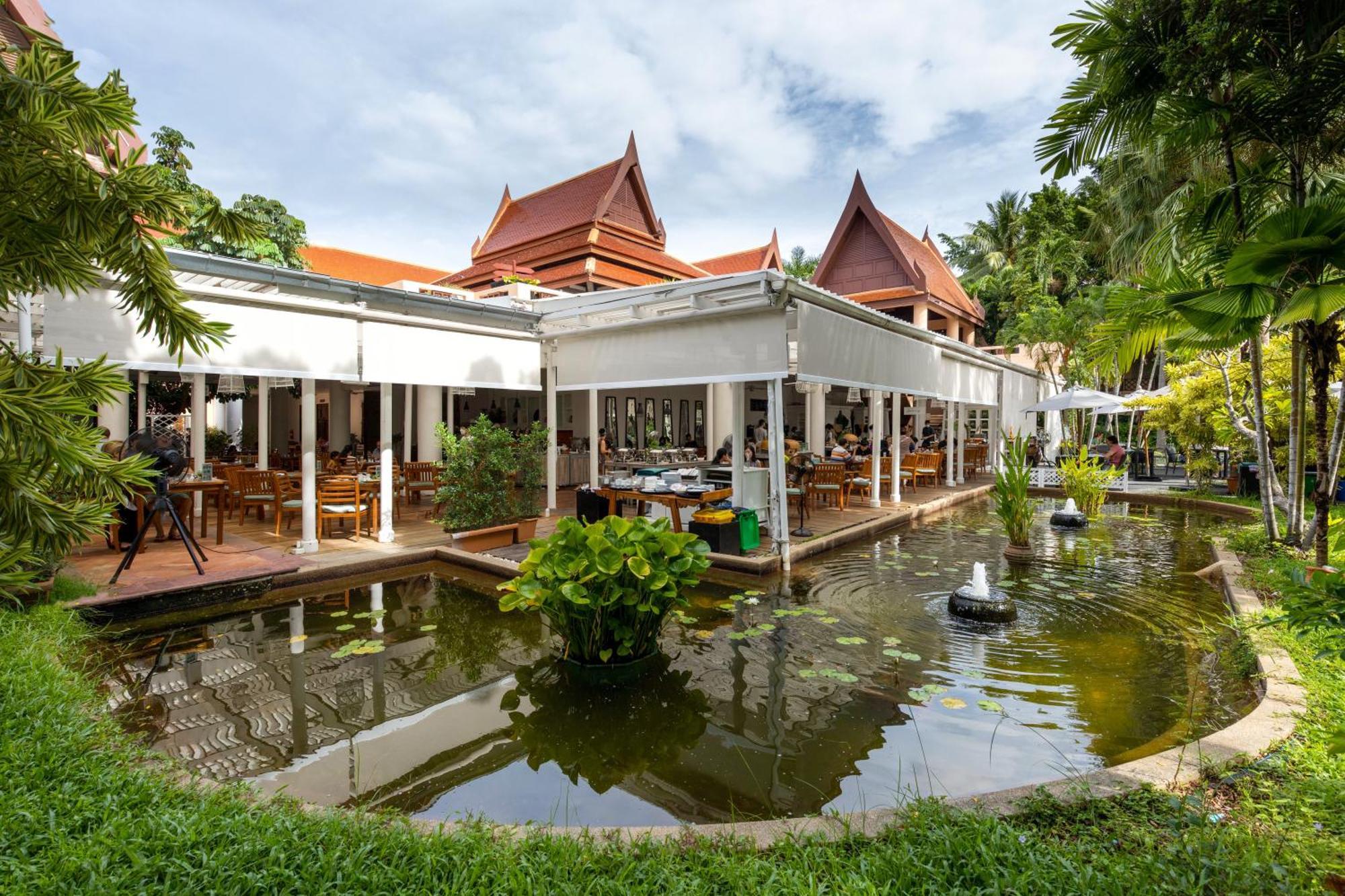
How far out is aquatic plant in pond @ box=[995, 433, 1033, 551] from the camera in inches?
288

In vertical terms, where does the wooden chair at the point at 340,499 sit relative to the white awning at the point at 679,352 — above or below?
below

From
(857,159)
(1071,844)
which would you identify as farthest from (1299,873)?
(857,159)

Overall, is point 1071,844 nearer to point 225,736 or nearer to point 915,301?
point 225,736

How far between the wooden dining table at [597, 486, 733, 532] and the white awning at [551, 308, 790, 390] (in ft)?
4.62

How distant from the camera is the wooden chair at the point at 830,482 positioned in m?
10.6

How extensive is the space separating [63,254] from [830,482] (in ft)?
31.5

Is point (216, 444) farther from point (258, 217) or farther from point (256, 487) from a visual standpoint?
point (256, 487)

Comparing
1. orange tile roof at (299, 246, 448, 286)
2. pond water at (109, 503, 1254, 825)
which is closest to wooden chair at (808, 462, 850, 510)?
pond water at (109, 503, 1254, 825)

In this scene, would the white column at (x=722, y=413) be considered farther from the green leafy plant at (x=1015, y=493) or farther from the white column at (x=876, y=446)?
the green leafy plant at (x=1015, y=493)

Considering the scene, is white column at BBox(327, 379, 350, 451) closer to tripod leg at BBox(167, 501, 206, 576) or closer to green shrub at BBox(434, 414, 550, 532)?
green shrub at BBox(434, 414, 550, 532)

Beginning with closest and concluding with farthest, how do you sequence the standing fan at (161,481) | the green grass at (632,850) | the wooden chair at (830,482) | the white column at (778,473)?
the green grass at (632,850) → the standing fan at (161,481) → the white column at (778,473) → the wooden chair at (830,482)

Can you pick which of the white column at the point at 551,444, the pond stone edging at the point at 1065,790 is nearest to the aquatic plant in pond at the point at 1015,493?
the pond stone edging at the point at 1065,790

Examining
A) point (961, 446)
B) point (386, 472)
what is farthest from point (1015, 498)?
point (961, 446)

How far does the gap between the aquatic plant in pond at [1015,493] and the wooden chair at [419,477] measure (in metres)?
7.93
